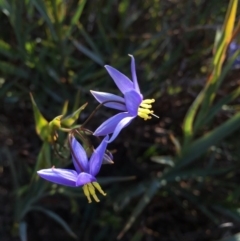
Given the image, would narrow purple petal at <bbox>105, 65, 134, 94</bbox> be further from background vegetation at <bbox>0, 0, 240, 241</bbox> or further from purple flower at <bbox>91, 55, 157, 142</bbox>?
background vegetation at <bbox>0, 0, 240, 241</bbox>

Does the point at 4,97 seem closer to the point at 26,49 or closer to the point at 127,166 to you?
the point at 26,49

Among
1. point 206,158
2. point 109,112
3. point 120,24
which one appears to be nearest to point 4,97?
point 109,112

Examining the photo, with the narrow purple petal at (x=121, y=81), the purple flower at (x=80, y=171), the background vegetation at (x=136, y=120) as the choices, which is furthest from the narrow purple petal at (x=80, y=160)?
the background vegetation at (x=136, y=120)

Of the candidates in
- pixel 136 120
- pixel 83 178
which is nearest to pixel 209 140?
pixel 136 120

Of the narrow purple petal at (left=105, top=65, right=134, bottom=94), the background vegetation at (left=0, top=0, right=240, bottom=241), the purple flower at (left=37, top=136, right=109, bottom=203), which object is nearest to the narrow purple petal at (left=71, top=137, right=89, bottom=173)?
the purple flower at (left=37, top=136, right=109, bottom=203)

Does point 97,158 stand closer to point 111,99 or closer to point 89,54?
point 111,99
